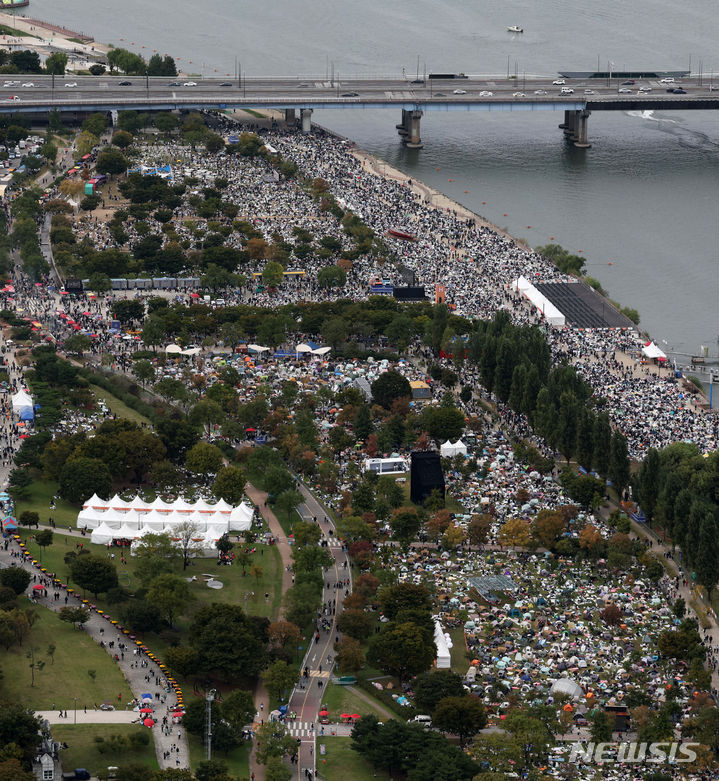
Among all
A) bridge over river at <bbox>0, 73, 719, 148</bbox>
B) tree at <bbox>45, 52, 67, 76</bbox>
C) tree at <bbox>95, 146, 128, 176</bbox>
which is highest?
tree at <bbox>45, 52, 67, 76</bbox>

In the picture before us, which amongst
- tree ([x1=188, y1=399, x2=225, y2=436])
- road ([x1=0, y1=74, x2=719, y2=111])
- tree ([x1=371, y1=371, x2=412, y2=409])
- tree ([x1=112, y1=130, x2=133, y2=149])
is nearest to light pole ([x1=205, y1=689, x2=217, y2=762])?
tree ([x1=188, y1=399, x2=225, y2=436])

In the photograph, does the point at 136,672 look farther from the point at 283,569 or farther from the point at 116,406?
the point at 116,406

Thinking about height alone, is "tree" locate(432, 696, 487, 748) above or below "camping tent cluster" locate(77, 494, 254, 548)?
below

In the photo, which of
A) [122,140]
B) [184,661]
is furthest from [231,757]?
[122,140]

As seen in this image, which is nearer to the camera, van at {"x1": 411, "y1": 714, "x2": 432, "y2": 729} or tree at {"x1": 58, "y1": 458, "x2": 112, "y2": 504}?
van at {"x1": 411, "y1": 714, "x2": 432, "y2": 729}

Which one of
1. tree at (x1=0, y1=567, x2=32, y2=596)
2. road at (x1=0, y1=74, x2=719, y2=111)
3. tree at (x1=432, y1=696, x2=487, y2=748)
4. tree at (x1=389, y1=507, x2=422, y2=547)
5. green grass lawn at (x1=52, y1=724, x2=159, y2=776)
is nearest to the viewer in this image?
green grass lawn at (x1=52, y1=724, x2=159, y2=776)

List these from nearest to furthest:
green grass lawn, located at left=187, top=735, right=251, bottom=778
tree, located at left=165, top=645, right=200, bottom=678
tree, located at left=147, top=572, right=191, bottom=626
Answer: green grass lawn, located at left=187, top=735, right=251, bottom=778, tree, located at left=165, top=645, right=200, bottom=678, tree, located at left=147, top=572, right=191, bottom=626

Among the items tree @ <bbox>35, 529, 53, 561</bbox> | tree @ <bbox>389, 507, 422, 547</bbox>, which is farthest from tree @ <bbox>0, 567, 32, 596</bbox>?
tree @ <bbox>389, 507, 422, 547</bbox>

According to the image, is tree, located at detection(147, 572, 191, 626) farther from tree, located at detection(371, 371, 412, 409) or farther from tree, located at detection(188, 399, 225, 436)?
tree, located at detection(371, 371, 412, 409)
